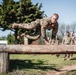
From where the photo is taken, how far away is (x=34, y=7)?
1638 inches

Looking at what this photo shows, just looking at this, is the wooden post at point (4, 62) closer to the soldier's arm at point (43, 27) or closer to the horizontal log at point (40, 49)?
the horizontal log at point (40, 49)

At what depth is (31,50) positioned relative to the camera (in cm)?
1213

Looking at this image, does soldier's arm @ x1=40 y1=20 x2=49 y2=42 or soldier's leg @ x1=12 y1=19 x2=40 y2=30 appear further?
soldier's leg @ x1=12 y1=19 x2=40 y2=30

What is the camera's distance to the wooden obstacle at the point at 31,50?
12047 mm

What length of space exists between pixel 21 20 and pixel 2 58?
28.3 meters

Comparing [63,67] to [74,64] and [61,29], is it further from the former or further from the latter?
[61,29]

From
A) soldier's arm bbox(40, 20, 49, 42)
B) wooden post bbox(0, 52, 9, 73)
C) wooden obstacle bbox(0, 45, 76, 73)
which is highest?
soldier's arm bbox(40, 20, 49, 42)

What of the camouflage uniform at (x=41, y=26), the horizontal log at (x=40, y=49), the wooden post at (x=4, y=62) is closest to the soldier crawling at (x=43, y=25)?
the camouflage uniform at (x=41, y=26)

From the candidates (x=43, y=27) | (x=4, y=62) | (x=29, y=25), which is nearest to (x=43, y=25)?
(x=43, y=27)

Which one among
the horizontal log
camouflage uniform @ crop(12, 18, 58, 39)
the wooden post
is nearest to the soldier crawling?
camouflage uniform @ crop(12, 18, 58, 39)

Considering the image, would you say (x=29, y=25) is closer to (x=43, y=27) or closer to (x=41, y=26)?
(x=41, y=26)

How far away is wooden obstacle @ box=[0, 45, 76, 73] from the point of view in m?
12.0

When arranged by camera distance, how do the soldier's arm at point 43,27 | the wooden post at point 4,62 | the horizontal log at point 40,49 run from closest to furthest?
1. the soldier's arm at point 43,27
2. the horizontal log at point 40,49
3. the wooden post at point 4,62

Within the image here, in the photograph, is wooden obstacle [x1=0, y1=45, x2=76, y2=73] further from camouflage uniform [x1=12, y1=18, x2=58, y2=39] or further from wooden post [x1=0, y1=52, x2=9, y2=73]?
camouflage uniform [x1=12, y1=18, x2=58, y2=39]
